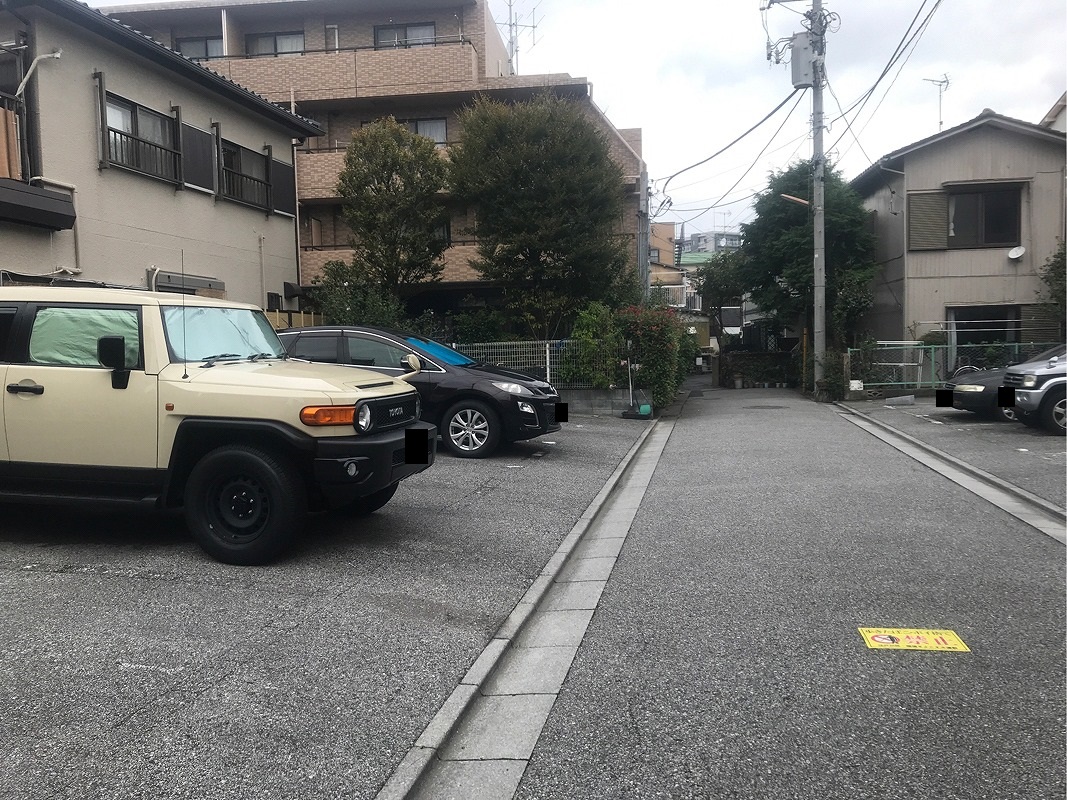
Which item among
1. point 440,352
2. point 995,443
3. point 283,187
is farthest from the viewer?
point 283,187

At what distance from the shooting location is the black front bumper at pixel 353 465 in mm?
5316

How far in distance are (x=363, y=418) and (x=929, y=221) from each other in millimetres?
19948

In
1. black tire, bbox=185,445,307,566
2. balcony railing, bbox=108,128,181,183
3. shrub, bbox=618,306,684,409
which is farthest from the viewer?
shrub, bbox=618,306,684,409

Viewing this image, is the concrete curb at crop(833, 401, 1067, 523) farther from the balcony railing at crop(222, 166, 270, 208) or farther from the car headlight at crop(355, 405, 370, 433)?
the balcony railing at crop(222, 166, 270, 208)

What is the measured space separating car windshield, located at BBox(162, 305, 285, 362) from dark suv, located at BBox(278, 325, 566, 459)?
320 cm

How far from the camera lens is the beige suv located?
5.34m

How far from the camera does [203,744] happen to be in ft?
10.4

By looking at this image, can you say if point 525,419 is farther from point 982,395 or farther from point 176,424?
point 982,395

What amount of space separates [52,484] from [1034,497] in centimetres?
847

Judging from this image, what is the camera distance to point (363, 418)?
553cm

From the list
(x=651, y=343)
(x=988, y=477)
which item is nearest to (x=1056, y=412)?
(x=988, y=477)

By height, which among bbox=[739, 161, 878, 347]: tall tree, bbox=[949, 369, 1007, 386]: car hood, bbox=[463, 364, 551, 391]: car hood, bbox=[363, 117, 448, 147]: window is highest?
bbox=[363, 117, 448, 147]: window

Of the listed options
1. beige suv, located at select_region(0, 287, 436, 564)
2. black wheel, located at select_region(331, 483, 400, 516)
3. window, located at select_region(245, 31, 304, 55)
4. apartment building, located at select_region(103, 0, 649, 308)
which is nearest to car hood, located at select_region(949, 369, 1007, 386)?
apartment building, located at select_region(103, 0, 649, 308)

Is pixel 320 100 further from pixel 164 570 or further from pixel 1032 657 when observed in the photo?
pixel 1032 657
